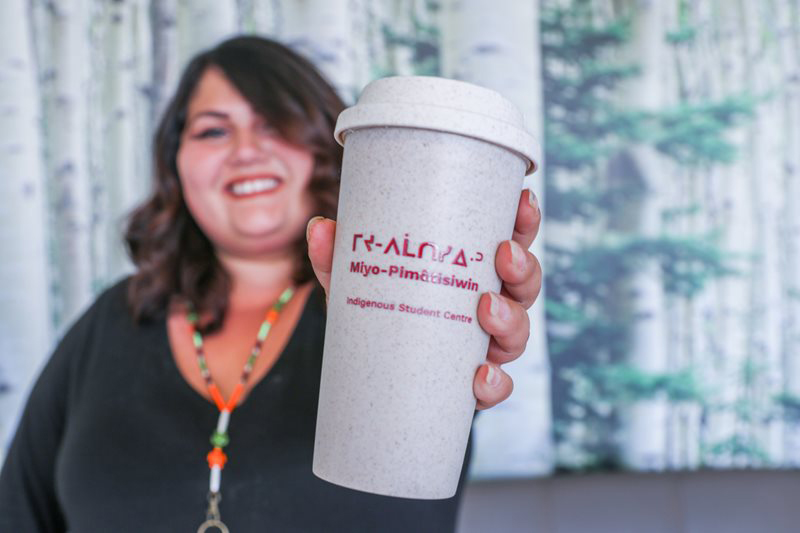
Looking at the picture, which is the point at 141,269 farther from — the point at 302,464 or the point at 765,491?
the point at 765,491

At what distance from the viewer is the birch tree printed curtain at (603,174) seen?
1884 millimetres

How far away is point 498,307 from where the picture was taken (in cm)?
55

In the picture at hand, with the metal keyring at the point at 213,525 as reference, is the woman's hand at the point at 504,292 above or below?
above

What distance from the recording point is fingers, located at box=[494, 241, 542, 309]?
1.82ft

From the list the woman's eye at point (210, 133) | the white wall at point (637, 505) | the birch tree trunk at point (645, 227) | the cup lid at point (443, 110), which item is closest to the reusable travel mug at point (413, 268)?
the cup lid at point (443, 110)

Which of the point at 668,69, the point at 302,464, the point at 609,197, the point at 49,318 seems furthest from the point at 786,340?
the point at 49,318

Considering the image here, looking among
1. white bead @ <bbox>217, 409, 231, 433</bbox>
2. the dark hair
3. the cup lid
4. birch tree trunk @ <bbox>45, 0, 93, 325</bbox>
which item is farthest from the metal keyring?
birch tree trunk @ <bbox>45, 0, 93, 325</bbox>

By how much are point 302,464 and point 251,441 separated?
0.26 feet

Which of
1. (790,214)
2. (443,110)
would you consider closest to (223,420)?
(443,110)

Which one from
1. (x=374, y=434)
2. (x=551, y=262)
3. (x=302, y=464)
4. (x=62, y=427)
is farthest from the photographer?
(x=551, y=262)

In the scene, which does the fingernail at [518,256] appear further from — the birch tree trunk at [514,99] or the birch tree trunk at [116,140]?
the birch tree trunk at [116,140]

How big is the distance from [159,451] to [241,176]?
401 mm

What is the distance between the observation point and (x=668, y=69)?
194 centimetres

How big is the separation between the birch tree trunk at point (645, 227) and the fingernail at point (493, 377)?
1.46 m
